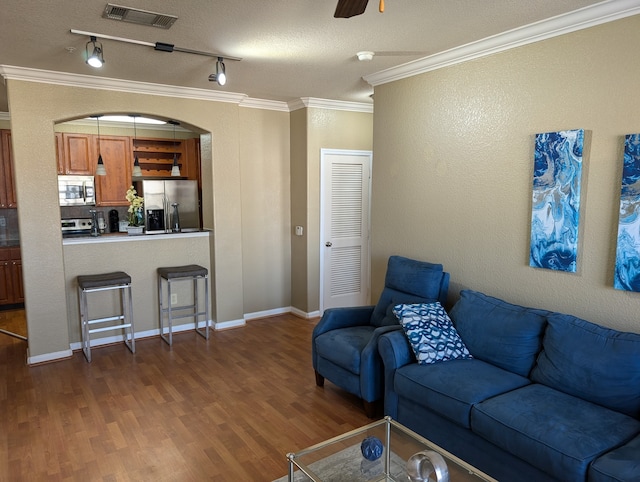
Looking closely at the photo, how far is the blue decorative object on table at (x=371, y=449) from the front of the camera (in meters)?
2.12

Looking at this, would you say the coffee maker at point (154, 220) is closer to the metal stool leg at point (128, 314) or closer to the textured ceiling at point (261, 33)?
the metal stool leg at point (128, 314)

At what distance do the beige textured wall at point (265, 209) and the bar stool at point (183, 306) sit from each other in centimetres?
69

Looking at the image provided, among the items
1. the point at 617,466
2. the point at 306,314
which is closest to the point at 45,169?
the point at 306,314

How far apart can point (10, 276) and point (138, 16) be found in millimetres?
4836

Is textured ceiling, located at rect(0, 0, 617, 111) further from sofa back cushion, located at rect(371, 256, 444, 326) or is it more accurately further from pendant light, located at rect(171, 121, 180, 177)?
pendant light, located at rect(171, 121, 180, 177)

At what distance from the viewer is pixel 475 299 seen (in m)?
3.17

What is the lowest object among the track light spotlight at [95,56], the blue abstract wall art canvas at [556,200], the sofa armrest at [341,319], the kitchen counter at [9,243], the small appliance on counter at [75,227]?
the sofa armrest at [341,319]

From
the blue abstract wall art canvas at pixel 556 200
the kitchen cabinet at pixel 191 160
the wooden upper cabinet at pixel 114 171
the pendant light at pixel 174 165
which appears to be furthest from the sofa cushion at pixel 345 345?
the wooden upper cabinet at pixel 114 171

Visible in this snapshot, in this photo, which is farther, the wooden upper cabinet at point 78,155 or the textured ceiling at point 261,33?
the wooden upper cabinet at point 78,155

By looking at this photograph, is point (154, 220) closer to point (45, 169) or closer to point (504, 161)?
point (45, 169)

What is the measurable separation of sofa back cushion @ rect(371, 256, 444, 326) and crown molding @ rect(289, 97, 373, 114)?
2381mm

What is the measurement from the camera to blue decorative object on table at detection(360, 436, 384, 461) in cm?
212

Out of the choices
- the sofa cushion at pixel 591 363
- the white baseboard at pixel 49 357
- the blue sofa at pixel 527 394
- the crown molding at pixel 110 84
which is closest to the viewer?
the blue sofa at pixel 527 394

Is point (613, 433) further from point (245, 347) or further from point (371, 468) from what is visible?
point (245, 347)
